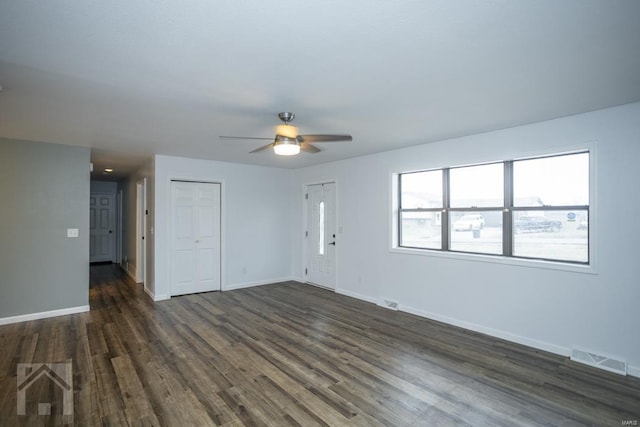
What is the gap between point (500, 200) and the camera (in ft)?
12.8

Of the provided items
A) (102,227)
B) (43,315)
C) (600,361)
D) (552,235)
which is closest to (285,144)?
(552,235)

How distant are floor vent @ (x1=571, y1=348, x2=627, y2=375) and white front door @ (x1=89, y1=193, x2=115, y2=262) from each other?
1097cm

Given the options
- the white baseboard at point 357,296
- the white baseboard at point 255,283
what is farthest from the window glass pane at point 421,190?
the white baseboard at point 255,283

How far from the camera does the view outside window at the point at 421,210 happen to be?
15.1 feet

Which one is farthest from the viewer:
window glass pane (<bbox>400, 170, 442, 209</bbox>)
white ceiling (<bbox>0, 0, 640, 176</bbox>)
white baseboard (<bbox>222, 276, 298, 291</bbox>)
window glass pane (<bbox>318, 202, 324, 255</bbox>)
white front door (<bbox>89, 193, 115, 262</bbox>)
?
white front door (<bbox>89, 193, 115, 262</bbox>)

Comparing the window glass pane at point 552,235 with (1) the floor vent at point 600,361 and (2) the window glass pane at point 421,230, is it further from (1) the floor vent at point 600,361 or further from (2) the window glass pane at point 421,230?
(2) the window glass pane at point 421,230

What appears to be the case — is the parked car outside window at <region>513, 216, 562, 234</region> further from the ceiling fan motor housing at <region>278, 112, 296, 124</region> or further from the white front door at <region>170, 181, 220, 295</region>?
the white front door at <region>170, 181, 220, 295</region>

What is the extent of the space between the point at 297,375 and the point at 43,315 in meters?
4.08

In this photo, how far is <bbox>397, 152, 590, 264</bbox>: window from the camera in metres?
3.35

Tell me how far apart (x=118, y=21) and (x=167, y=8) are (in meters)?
0.32

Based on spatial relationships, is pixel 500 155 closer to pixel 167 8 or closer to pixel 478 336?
pixel 478 336

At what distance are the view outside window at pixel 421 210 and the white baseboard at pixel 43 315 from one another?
5052mm

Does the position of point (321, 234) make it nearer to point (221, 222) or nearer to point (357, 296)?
point (357, 296)

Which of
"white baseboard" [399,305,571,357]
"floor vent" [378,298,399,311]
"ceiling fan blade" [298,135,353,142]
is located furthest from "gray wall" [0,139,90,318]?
"white baseboard" [399,305,571,357]
